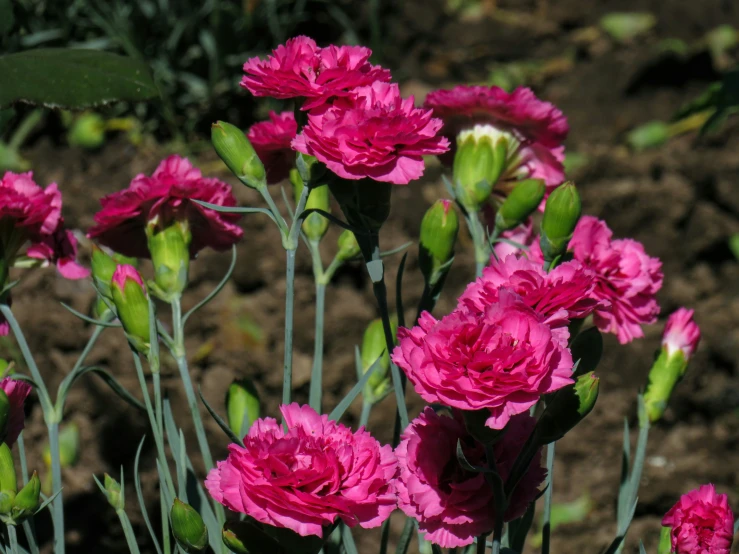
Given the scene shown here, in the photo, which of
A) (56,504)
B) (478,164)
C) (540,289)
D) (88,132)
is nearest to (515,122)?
(478,164)

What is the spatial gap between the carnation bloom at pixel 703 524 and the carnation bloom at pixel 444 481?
6.7 inches

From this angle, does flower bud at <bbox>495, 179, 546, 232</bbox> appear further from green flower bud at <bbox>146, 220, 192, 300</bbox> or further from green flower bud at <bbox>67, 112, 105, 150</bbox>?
green flower bud at <bbox>67, 112, 105, 150</bbox>

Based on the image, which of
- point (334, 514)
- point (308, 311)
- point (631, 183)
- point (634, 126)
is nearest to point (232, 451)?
point (334, 514)

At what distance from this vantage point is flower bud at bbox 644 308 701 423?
807mm

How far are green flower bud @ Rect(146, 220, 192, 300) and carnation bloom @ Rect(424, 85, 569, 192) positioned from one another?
254 millimetres

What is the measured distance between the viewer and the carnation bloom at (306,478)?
0.53 m

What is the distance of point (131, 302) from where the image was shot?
0.70 m

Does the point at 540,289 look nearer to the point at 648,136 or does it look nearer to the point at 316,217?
the point at 316,217

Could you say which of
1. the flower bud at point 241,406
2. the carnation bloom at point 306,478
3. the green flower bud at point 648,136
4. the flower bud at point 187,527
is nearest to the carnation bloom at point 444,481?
the carnation bloom at point 306,478

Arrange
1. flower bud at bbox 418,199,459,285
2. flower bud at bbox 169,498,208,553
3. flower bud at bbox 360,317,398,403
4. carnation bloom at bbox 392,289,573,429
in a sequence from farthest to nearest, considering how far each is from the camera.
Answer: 1. flower bud at bbox 360,317,398,403
2. flower bud at bbox 418,199,459,285
3. flower bud at bbox 169,498,208,553
4. carnation bloom at bbox 392,289,573,429

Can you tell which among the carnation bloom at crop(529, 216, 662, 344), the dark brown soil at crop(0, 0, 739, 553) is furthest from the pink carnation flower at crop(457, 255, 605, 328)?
the dark brown soil at crop(0, 0, 739, 553)

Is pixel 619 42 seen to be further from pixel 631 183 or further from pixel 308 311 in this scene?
pixel 308 311

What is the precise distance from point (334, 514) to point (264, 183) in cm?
28

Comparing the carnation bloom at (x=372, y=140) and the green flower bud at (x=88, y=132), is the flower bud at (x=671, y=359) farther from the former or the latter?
the green flower bud at (x=88, y=132)
